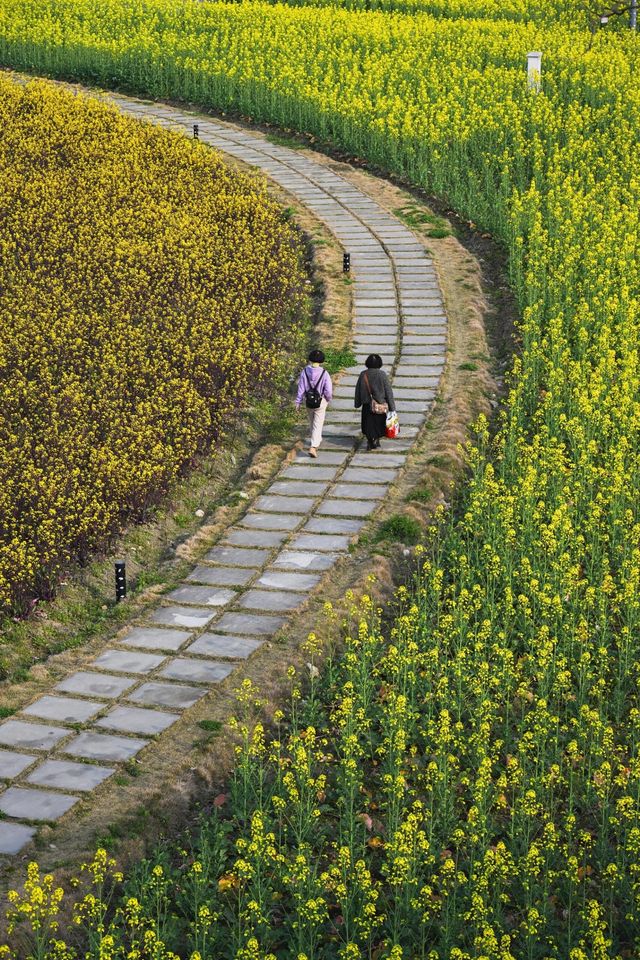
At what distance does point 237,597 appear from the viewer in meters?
11.3

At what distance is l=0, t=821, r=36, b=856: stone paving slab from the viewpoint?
26.7 ft

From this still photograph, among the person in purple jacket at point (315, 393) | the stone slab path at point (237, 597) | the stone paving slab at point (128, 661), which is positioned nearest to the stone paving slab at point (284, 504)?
the stone slab path at point (237, 597)

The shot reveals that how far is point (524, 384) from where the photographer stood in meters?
14.9

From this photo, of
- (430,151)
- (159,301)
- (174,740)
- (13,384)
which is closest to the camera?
(174,740)

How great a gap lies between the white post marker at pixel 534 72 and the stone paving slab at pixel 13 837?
2040 cm

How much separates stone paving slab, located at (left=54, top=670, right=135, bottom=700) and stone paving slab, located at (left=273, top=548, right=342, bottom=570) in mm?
2167

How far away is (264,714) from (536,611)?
2485 mm

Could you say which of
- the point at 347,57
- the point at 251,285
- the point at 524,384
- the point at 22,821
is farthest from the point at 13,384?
the point at 347,57

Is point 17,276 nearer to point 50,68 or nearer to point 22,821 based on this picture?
point 22,821

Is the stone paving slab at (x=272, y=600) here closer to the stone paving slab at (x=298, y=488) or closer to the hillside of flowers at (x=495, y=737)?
the hillside of flowers at (x=495, y=737)

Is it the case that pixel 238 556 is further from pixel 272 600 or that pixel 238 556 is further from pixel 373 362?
pixel 373 362

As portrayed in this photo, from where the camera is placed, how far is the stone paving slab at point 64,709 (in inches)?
378

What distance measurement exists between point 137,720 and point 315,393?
5346 mm

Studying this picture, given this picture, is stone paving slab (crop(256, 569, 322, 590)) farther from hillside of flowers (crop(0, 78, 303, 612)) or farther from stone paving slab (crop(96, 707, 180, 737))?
stone paving slab (crop(96, 707, 180, 737))
